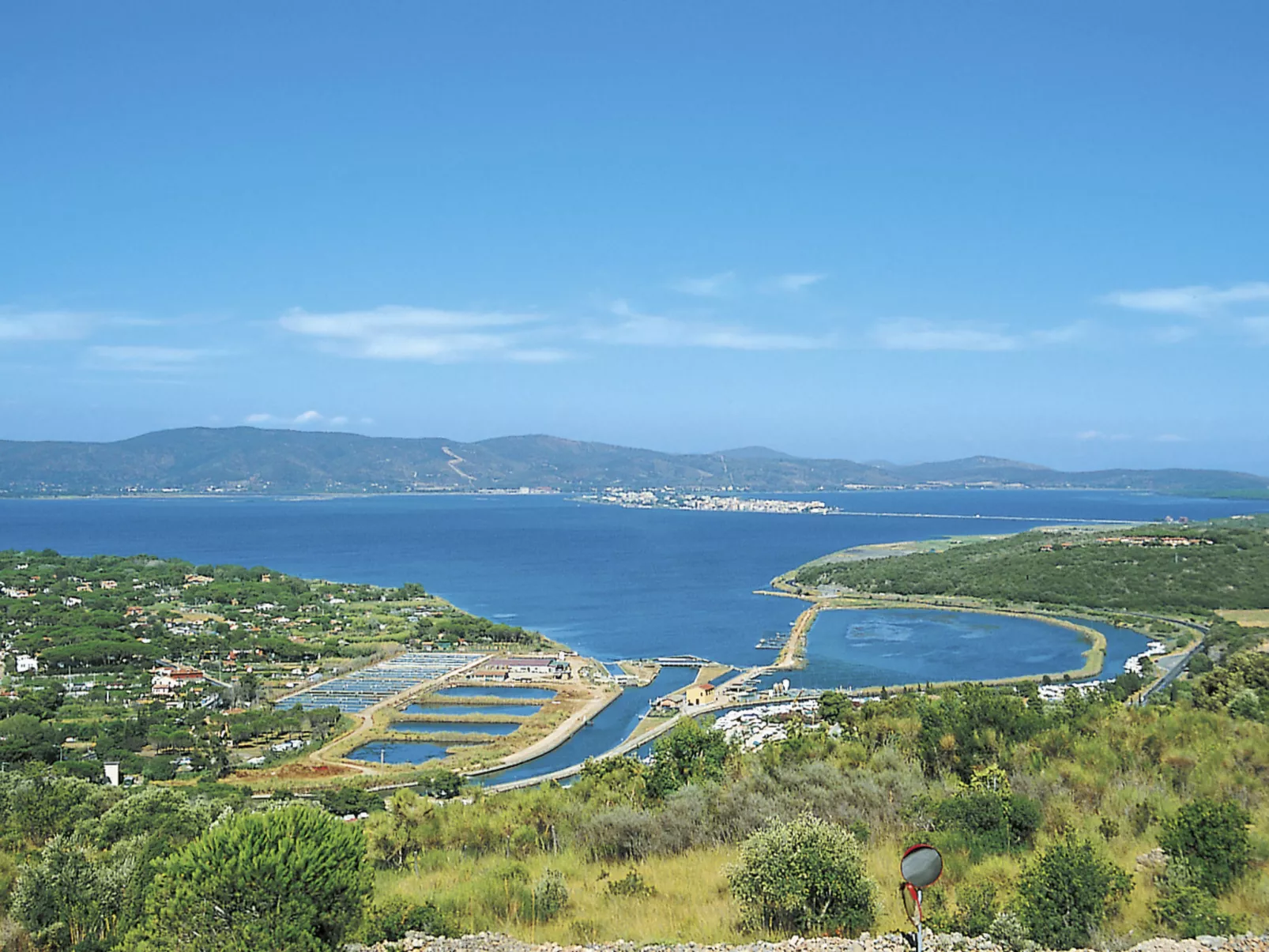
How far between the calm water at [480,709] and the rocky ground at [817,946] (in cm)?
2640

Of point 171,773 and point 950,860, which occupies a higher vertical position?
point 950,860

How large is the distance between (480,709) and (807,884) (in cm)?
2814

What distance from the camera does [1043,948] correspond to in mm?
4309

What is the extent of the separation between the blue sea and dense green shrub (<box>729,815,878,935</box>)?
29.9m

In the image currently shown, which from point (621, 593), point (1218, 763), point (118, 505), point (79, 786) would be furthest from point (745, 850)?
point (118, 505)

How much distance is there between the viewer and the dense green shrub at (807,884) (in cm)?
495

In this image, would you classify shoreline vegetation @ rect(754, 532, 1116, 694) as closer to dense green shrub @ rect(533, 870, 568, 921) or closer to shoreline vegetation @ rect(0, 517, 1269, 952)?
shoreline vegetation @ rect(0, 517, 1269, 952)

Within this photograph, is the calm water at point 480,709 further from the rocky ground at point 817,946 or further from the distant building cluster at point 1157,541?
the distant building cluster at point 1157,541

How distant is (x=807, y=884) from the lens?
5.01 meters

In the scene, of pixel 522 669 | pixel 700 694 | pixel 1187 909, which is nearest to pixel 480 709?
pixel 522 669

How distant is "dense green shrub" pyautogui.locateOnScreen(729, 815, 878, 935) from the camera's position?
495cm

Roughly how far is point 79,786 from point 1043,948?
12331mm

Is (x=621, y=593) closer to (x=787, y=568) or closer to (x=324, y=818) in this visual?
(x=787, y=568)

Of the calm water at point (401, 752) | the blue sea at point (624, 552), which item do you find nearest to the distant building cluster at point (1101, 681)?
the blue sea at point (624, 552)
